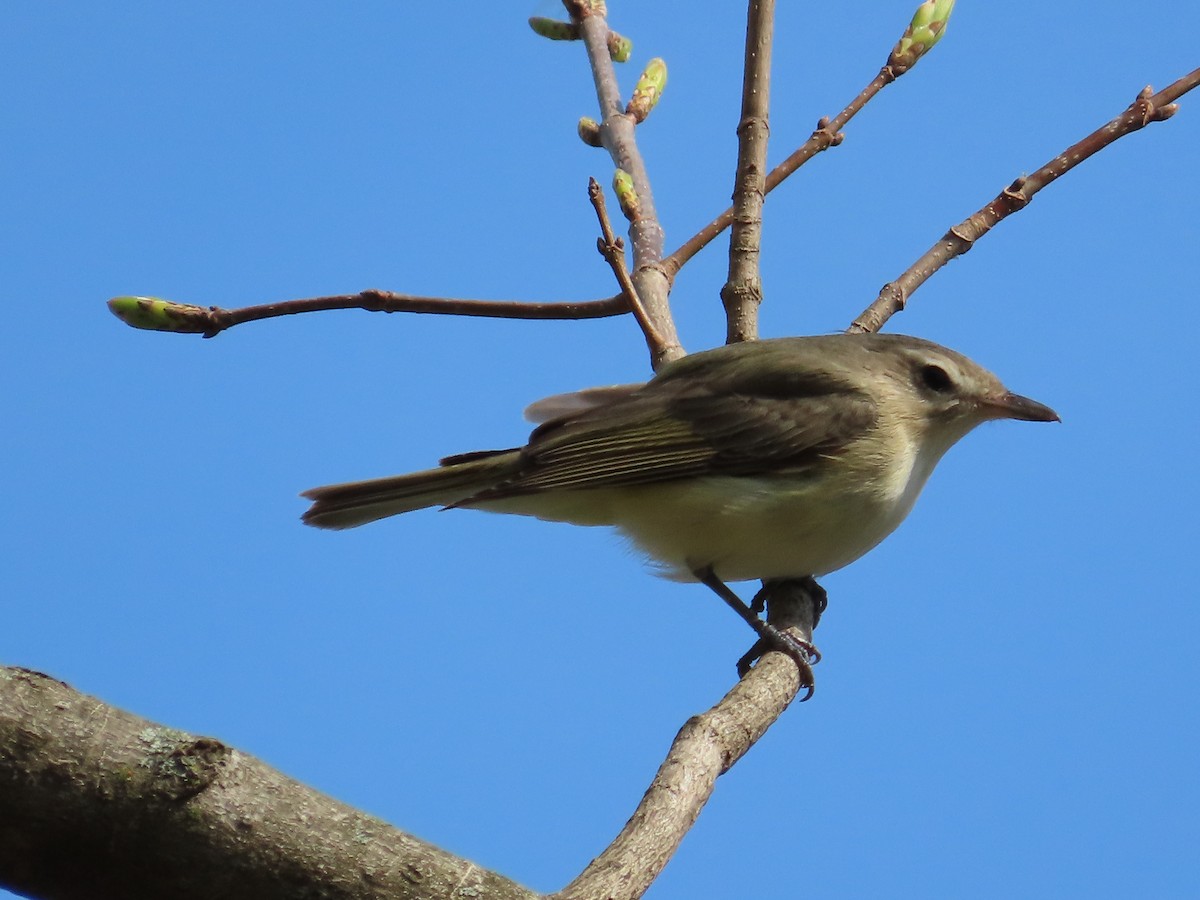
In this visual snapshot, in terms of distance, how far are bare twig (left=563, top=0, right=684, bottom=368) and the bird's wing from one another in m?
0.38

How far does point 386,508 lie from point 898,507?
1.96 meters

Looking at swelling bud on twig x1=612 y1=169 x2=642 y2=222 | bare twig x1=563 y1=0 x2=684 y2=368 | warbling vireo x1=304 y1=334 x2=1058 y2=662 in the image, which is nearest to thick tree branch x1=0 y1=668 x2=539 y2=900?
warbling vireo x1=304 y1=334 x2=1058 y2=662

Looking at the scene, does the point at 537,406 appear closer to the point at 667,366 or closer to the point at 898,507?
the point at 667,366

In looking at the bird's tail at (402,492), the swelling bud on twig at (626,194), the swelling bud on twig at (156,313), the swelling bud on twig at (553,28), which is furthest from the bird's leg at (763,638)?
the swelling bud on twig at (553,28)

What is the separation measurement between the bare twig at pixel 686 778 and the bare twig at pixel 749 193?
1.90 metres

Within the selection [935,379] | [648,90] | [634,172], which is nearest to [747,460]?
[935,379]

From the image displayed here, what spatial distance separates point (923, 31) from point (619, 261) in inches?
62.7

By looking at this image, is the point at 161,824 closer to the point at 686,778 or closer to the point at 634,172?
the point at 686,778

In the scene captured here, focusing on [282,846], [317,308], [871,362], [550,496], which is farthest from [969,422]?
[282,846]

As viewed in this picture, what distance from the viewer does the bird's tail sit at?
4.68m

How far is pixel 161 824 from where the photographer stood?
5.60 feet

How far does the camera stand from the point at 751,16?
15.6 feet

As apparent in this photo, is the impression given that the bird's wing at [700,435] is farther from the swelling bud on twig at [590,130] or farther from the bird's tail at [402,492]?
the swelling bud on twig at [590,130]

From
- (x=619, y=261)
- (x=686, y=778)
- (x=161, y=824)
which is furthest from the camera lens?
(x=619, y=261)
